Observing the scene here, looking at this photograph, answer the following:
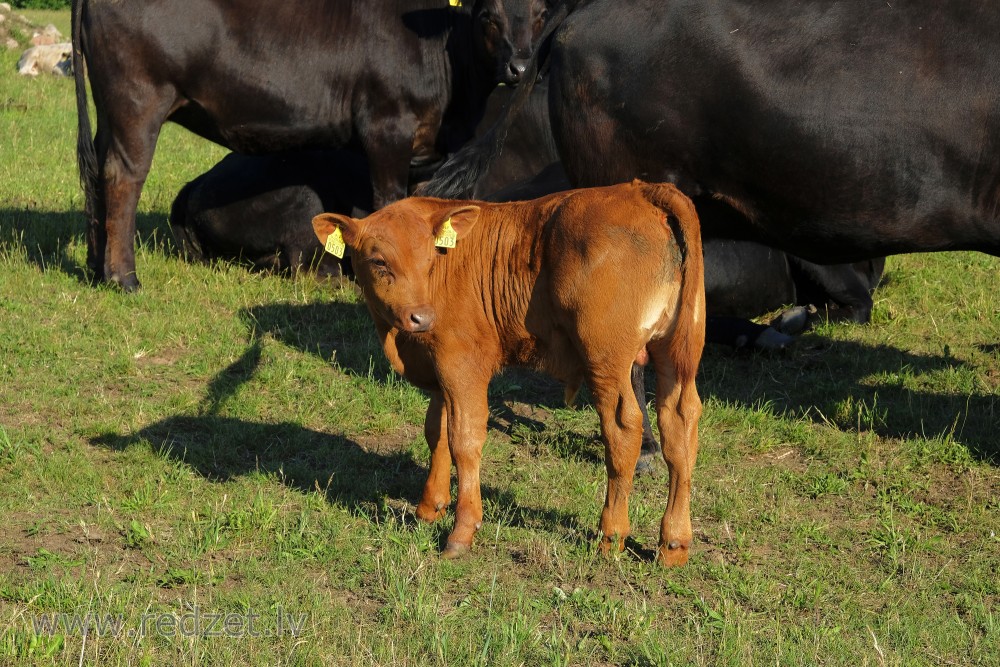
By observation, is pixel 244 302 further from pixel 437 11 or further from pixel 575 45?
pixel 575 45

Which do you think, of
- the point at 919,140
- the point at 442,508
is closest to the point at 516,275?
the point at 442,508

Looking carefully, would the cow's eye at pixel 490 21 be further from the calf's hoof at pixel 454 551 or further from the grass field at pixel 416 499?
the calf's hoof at pixel 454 551

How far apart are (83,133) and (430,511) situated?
16.2 feet

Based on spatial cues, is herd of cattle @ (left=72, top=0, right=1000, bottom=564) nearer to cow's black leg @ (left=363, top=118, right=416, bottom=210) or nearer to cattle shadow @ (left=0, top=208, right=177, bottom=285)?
cow's black leg @ (left=363, top=118, right=416, bottom=210)

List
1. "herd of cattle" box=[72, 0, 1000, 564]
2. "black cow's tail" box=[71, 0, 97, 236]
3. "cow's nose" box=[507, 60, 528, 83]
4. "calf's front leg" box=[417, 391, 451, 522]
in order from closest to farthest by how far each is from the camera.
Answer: "herd of cattle" box=[72, 0, 1000, 564]
"calf's front leg" box=[417, 391, 451, 522]
"black cow's tail" box=[71, 0, 97, 236]
"cow's nose" box=[507, 60, 528, 83]

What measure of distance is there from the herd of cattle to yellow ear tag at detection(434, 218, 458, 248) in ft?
0.04

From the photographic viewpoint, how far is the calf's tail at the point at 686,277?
15.0ft

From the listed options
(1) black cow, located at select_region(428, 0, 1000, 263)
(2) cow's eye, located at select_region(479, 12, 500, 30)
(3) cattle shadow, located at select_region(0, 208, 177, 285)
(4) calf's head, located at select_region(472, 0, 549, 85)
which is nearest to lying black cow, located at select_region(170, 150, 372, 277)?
(3) cattle shadow, located at select_region(0, 208, 177, 285)

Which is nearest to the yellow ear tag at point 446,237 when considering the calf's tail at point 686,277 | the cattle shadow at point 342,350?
the calf's tail at point 686,277

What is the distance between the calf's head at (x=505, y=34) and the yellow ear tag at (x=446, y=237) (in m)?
4.23

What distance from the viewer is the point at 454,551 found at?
16.0 ft

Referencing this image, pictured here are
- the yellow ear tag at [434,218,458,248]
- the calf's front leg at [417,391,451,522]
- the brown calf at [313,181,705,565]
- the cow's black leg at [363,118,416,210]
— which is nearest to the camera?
the brown calf at [313,181,705,565]

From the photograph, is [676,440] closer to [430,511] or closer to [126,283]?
[430,511]

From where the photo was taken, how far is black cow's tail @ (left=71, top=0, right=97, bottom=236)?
8.61m
